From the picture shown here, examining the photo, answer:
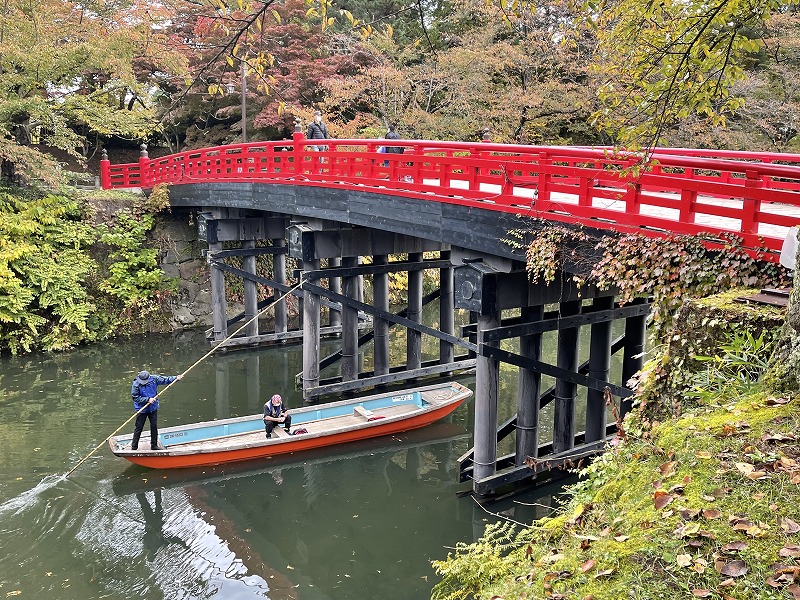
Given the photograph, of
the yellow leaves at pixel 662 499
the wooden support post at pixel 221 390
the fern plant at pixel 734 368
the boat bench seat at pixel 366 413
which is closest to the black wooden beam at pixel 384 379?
the boat bench seat at pixel 366 413

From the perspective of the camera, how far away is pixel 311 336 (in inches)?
555

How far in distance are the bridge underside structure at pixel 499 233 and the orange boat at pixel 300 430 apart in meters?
1.37

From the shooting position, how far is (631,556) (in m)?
3.30

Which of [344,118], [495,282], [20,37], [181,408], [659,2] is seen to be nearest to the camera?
[659,2]

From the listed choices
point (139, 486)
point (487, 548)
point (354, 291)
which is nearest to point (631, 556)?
point (487, 548)

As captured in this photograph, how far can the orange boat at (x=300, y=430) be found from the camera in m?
11.0

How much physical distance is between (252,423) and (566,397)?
543 centimetres

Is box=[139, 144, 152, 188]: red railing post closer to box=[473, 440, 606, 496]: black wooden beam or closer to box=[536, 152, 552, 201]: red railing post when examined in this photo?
box=[473, 440, 606, 496]: black wooden beam

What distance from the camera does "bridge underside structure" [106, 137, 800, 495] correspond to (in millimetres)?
7188

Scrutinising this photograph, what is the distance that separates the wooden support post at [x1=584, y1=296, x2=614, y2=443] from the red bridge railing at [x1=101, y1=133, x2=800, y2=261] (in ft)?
6.84

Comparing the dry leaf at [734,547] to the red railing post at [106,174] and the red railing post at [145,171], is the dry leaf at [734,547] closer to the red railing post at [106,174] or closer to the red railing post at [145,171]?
the red railing post at [145,171]

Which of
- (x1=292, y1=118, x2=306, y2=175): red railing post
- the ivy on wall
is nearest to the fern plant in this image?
the ivy on wall

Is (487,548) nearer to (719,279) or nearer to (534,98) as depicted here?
(719,279)

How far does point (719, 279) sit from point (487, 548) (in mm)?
3498
